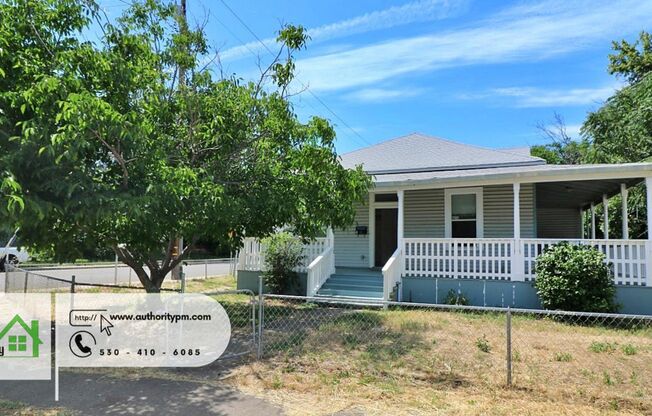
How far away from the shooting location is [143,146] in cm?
600

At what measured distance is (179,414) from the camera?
460 cm

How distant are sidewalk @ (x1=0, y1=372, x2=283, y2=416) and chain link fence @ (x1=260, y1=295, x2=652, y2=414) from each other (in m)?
1.17

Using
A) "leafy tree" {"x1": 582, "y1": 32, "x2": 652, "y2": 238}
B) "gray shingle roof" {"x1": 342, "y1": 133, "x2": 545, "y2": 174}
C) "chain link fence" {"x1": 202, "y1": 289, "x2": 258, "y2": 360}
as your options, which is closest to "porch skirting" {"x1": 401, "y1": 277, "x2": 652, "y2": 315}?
"chain link fence" {"x1": 202, "y1": 289, "x2": 258, "y2": 360}

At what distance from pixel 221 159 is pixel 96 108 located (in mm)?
3116

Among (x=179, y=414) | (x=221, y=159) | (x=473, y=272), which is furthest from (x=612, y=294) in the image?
(x=179, y=414)

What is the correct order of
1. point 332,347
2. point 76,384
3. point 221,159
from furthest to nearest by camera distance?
point 221,159, point 332,347, point 76,384

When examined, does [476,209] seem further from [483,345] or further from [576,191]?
[483,345]

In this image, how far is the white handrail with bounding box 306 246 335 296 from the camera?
39.0ft

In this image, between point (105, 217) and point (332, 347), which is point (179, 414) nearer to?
point (105, 217)

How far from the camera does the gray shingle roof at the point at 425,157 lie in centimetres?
1459

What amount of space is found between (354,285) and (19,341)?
289 inches

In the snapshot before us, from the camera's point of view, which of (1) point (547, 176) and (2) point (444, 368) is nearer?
(2) point (444, 368)

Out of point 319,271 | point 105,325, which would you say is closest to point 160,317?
point 105,325

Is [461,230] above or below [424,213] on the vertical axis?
below
